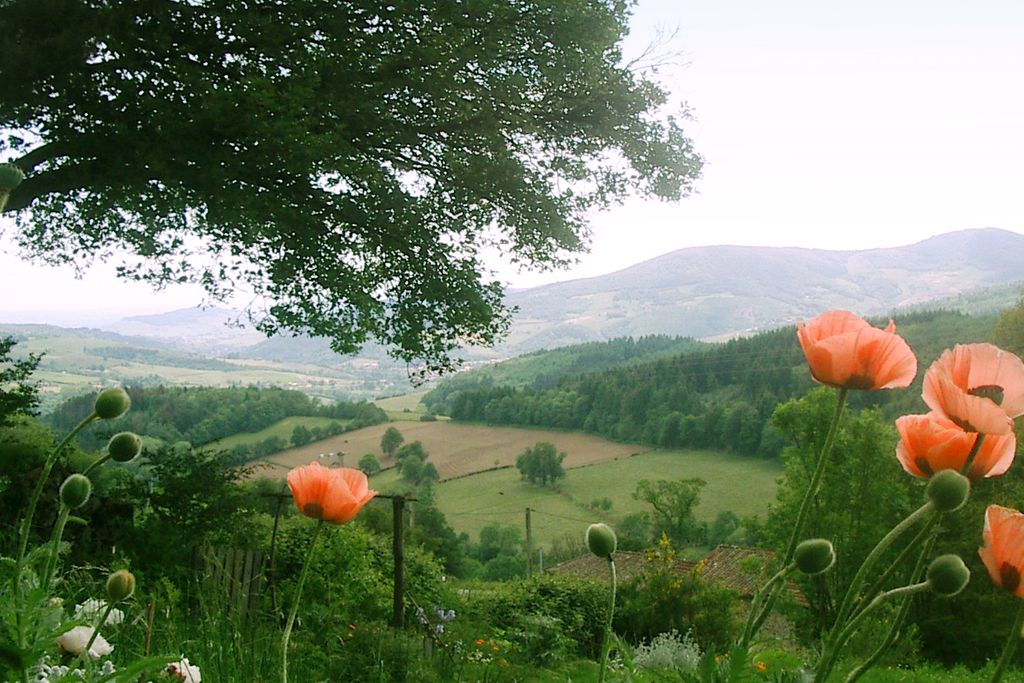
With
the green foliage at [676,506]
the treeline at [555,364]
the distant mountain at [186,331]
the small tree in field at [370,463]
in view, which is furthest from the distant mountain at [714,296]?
the green foliage at [676,506]

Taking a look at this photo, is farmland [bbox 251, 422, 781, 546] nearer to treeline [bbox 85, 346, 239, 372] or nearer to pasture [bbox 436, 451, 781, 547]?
pasture [bbox 436, 451, 781, 547]

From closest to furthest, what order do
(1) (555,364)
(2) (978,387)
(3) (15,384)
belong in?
(2) (978,387) → (3) (15,384) → (1) (555,364)

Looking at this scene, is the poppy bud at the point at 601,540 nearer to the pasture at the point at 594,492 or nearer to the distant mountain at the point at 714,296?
the pasture at the point at 594,492

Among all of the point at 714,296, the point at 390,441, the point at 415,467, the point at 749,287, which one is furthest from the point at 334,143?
the point at 749,287

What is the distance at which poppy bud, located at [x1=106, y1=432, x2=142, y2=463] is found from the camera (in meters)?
0.74

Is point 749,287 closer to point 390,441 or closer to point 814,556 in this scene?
point 390,441

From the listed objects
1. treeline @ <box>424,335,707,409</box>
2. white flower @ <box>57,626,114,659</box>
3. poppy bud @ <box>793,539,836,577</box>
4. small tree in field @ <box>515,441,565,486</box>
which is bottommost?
small tree in field @ <box>515,441,565,486</box>

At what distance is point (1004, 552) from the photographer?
0.53m

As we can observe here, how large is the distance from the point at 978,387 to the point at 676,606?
994cm

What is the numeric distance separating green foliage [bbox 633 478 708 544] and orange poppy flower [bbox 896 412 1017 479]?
21670 millimetres

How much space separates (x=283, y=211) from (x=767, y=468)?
71.2 feet

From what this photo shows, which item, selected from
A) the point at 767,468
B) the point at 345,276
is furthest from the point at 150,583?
the point at 767,468

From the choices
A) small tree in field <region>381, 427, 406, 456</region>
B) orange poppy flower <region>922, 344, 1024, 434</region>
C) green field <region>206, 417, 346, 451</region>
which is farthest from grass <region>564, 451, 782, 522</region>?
orange poppy flower <region>922, 344, 1024, 434</region>

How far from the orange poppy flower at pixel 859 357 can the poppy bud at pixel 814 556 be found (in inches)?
5.3
